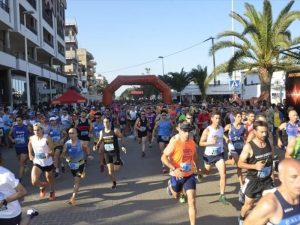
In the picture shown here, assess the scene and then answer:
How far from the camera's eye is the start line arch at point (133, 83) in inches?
1447

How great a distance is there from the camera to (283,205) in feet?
9.98

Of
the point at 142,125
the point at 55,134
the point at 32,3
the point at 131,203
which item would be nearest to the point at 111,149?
the point at 131,203

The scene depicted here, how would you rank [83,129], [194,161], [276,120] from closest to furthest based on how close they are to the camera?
[194,161]
[83,129]
[276,120]

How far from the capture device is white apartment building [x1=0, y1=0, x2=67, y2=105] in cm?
2955

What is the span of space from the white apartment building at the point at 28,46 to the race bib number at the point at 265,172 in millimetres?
23110

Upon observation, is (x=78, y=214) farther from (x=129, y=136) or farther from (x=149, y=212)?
(x=129, y=136)

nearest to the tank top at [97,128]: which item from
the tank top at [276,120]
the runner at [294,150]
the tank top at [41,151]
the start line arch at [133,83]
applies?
the tank top at [41,151]

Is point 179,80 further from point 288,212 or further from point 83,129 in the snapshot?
point 288,212

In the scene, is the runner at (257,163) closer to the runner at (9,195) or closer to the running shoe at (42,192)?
the runner at (9,195)

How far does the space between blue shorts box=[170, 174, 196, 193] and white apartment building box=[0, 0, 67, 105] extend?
72.5 feet

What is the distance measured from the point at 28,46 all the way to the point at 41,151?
33120 mm

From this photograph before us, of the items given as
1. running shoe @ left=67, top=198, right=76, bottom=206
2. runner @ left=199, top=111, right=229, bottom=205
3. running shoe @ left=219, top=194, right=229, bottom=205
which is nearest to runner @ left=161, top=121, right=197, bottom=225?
running shoe @ left=219, top=194, right=229, bottom=205

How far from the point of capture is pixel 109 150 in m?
9.82

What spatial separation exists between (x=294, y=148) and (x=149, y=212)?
8.80 ft
